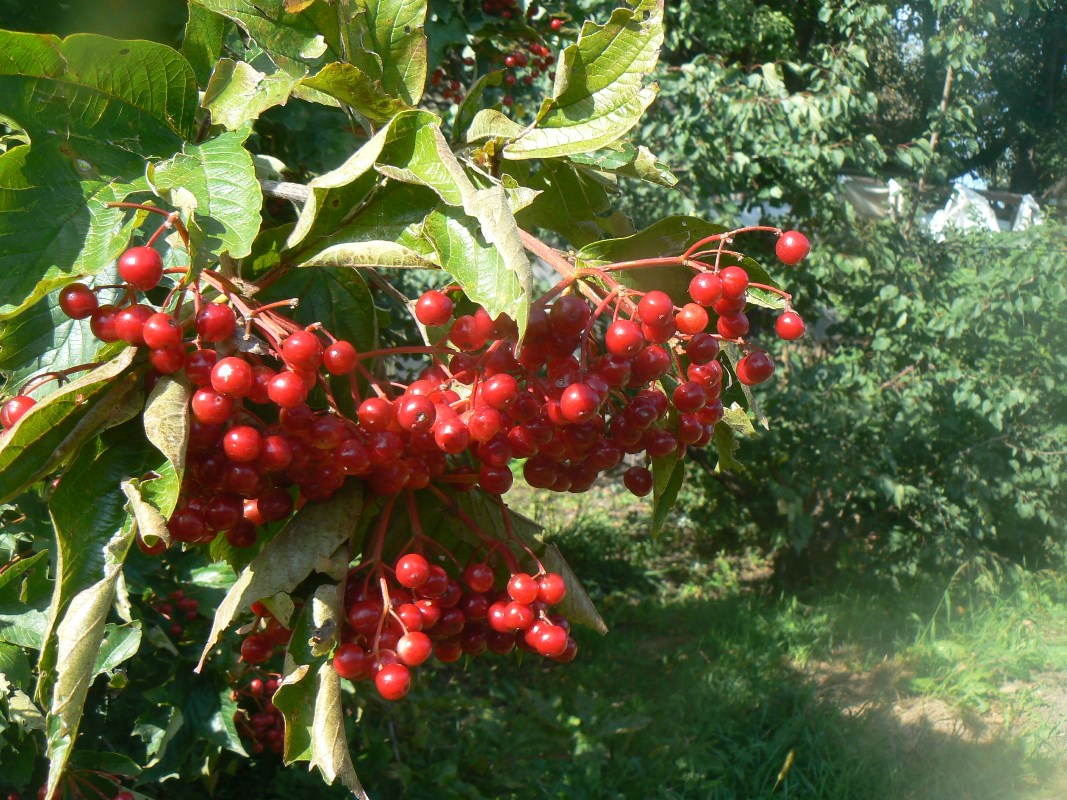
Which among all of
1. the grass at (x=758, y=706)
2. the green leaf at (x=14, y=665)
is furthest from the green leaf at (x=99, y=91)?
the grass at (x=758, y=706)

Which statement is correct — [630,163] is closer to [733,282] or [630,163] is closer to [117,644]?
[733,282]

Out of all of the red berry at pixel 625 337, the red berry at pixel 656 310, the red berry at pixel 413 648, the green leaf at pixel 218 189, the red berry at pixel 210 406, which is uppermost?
the red berry at pixel 656 310

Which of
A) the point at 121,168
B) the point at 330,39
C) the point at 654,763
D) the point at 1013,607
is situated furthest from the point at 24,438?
the point at 1013,607

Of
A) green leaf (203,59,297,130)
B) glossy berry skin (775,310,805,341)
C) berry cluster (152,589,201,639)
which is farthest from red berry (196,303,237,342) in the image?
berry cluster (152,589,201,639)

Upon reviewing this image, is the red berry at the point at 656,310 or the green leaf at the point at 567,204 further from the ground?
the red berry at the point at 656,310

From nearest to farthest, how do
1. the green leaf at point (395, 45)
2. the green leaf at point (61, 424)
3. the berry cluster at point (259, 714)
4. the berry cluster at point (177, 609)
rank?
the green leaf at point (61, 424) < the green leaf at point (395, 45) < the berry cluster at point (177, 609) < the berry cluster at point (259, 714)

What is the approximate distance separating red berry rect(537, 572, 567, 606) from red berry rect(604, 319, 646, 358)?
31cm

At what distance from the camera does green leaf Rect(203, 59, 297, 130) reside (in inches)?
35.2

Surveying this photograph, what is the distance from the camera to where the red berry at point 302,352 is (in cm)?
77

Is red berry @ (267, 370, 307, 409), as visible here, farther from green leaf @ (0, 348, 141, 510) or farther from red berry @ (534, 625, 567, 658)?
red berry @ (534, 625, 567, 658)

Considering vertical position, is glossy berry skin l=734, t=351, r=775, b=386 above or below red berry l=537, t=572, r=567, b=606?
above

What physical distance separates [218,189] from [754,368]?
60 cm

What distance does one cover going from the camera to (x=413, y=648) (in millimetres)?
877

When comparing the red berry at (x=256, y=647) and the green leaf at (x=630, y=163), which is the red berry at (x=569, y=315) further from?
the red berry at (x=256, y=647)
